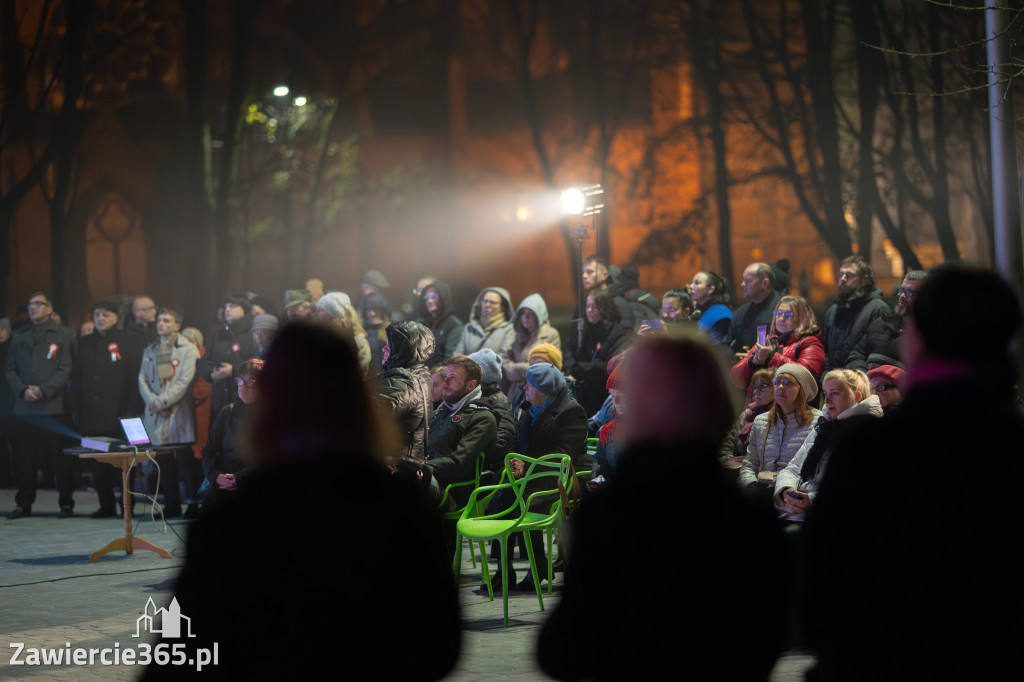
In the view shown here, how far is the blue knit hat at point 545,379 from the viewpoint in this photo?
794 cm

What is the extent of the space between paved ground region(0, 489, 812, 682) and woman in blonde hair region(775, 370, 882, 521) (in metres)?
0.89

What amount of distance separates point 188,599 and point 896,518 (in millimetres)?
1370

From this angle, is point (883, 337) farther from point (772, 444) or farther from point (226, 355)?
point (226, 355)

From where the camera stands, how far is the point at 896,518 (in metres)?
2.28

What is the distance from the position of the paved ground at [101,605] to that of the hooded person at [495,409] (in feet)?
2.90

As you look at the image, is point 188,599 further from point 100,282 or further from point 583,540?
point 100,282

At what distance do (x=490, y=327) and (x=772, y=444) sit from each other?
476 cm

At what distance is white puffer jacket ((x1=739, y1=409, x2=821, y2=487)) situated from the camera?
6781mm

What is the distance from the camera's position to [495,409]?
25.9 feet

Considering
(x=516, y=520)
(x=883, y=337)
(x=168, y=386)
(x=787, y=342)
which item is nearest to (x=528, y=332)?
(x=787, y=342)

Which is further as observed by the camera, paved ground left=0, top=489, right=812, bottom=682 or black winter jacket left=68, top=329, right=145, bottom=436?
black winter jacket left=68, top=329, right=145, bottom=436

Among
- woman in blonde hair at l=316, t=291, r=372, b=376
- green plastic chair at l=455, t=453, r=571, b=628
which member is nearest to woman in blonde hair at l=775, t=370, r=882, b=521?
green plastic chair at l=455, t=453, r=571, b=628

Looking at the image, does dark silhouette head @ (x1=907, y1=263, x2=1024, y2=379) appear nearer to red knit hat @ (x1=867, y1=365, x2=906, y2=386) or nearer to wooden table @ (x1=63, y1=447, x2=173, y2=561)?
red knit hat @ (x1=867, y1=365, x2=906, y2=386)

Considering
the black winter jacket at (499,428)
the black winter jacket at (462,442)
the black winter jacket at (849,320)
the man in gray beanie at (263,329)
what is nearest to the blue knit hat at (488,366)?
the black winter jacket at (499,428)
